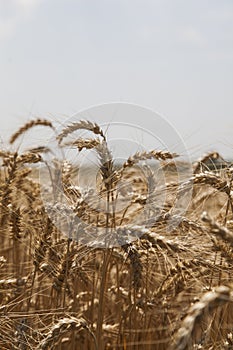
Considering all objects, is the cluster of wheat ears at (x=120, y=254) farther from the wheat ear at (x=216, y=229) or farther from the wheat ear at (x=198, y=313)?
the wheat ear at (x=198, y=313)

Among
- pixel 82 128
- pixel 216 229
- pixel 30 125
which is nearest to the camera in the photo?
pixel 216 229

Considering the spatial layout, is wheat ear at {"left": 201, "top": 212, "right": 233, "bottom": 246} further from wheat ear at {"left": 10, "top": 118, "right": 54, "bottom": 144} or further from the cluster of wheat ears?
wheat ear at {"left": 10, "top": 118, "right": 54, "bottom": 144}

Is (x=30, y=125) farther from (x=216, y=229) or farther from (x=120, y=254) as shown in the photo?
(x=216, y=229)

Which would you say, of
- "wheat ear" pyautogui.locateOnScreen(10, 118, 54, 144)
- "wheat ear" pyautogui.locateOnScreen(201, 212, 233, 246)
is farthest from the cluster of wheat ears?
"wheat ear" pyautogui.locateOnScreen(10, 118, 54, 144)

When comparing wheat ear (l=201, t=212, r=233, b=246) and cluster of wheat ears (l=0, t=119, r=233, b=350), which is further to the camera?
cluster of wheat ears (l=0, t=119, r=233, b=350)

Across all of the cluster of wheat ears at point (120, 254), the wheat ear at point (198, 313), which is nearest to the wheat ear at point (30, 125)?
the cluster of wheat ears at point (120, 254)

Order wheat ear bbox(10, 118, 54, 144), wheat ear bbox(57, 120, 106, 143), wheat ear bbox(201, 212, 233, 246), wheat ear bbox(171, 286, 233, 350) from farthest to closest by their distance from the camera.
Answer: wheat ear bbox(10, 118, 54, 144)
wheat ear bbox(57, 120, 106, 143)
wheat ear bbox(201, 212, 233, 246)
wheat ear bbox(171, 286, 233, 350)

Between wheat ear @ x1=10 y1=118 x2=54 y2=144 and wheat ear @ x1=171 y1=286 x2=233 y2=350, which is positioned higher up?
wheat ear @ x1=10 y1=118 x2=54 y2=144

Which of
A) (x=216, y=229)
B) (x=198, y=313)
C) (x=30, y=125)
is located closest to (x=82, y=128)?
(x=216, y=229)

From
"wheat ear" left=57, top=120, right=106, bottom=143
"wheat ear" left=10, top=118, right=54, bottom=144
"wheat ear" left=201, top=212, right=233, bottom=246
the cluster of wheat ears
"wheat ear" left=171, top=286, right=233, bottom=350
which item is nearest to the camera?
"wheat ear" left=171, top=286, right=233, bottom=350

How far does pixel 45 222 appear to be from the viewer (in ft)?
9.18

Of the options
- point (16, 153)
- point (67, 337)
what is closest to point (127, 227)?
point (67, 337)

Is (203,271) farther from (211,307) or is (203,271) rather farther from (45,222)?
(211,307)

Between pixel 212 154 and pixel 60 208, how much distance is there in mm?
1923
